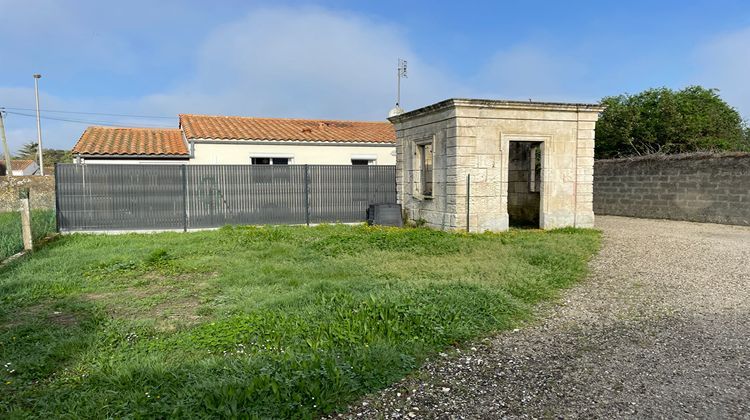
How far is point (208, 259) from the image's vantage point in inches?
329

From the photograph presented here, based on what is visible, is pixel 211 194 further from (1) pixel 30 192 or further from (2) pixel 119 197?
(1) pixel 30 192

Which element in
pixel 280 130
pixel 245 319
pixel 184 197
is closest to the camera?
pixel 245 319

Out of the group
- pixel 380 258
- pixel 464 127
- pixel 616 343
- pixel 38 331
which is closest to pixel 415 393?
pixel 616 343

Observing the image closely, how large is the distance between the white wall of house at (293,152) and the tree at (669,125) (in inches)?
414

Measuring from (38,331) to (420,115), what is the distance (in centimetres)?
984

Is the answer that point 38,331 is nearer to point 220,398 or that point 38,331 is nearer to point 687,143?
point 220,398

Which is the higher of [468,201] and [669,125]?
[669,125]

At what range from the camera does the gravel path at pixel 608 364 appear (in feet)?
10.3

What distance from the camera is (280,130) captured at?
746 inches

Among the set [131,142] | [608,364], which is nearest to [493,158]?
[608,364]

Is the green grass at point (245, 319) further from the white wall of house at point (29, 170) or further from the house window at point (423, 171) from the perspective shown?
the white wall of house at point (29, 170)

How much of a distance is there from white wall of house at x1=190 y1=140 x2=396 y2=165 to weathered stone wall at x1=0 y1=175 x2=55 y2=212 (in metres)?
6.22

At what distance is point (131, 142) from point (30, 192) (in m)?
4.61

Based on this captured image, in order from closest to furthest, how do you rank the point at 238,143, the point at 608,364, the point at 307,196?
the point at 608,364
the point at 307,196
the point at 238,143
